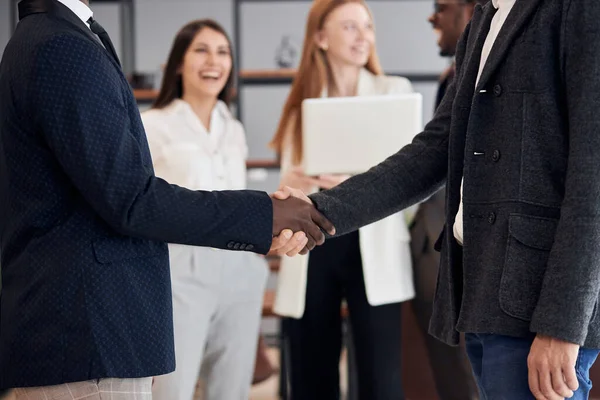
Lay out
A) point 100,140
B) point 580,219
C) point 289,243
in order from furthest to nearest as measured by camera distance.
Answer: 1. point 289,243
2. point 100,140
3. point 580,219

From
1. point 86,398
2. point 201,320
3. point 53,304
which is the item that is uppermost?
point 53,304

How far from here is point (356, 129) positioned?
2.67 m

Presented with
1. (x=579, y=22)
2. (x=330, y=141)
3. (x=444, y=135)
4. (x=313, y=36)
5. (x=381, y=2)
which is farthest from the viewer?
(x=381, y=2)

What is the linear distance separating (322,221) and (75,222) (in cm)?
53

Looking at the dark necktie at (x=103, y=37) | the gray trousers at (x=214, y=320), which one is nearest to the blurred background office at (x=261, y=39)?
the gray trousers at (x=214, y=320)

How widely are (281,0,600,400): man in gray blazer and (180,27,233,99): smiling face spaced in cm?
164

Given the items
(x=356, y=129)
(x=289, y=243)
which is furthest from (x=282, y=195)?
(x=356, y=129)

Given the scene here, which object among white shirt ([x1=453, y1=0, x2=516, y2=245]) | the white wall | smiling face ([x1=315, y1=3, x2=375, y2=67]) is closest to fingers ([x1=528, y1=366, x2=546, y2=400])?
white shirt ([x1=453, y1=0, x2=516, y2=245])

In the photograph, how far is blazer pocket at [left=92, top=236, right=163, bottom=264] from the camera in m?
1.37

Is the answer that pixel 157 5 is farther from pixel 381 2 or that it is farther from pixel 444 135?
pixel 444 135

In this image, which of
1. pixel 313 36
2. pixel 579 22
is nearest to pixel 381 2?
pixel 313 36

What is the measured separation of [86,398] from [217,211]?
0.36 metres

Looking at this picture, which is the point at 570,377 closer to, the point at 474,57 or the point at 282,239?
the point at 474,57

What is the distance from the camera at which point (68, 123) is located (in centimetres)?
133
